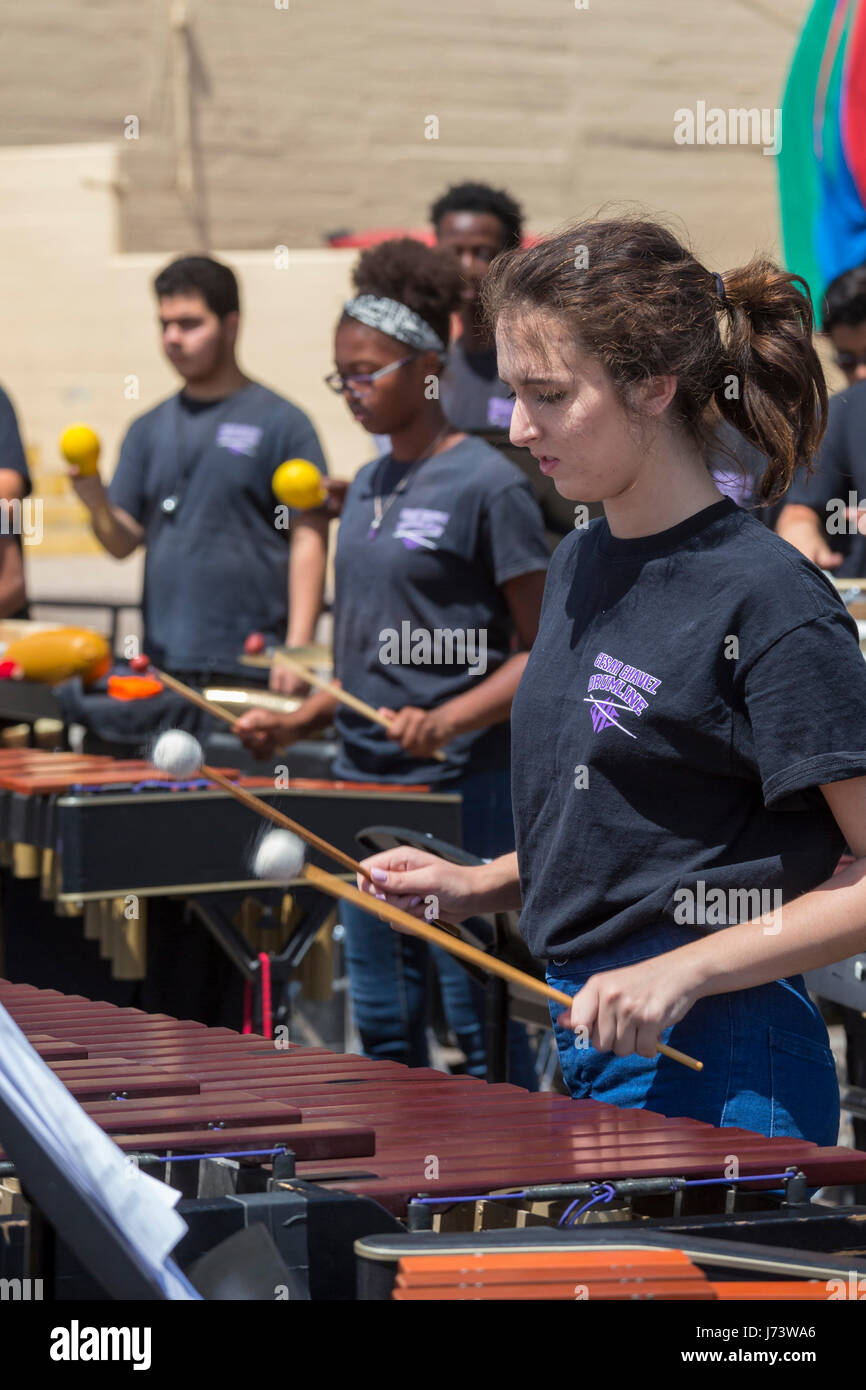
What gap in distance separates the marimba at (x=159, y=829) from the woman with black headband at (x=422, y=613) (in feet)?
0.59

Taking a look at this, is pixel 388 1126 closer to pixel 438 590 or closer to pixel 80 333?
pixel 438 590

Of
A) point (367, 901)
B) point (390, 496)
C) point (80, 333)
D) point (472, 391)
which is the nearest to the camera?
point (367, 901)

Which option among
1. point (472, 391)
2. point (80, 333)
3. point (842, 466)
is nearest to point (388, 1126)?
point (842, 466)

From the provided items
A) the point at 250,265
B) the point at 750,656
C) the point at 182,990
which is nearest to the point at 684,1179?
the point at 750,656

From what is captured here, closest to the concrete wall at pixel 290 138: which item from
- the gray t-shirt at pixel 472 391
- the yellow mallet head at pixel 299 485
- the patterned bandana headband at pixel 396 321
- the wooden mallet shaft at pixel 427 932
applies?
the gray t-shirt at pixel 472 391

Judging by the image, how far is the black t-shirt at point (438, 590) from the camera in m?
4.41

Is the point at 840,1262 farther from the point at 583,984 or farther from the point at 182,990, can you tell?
the point at 182,990

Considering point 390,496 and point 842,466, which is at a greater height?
point 842,466

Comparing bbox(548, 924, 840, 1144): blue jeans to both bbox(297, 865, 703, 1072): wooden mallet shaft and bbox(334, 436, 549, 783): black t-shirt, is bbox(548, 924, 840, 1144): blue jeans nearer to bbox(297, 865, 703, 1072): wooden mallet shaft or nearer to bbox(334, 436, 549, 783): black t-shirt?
bbox(297, 865, 703, 1072): wooden mallet shaft

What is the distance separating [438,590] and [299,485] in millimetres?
1237

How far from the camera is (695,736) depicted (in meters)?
2.24

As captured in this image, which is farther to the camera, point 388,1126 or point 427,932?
point 427,932

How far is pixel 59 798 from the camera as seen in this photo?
4.43 metres
